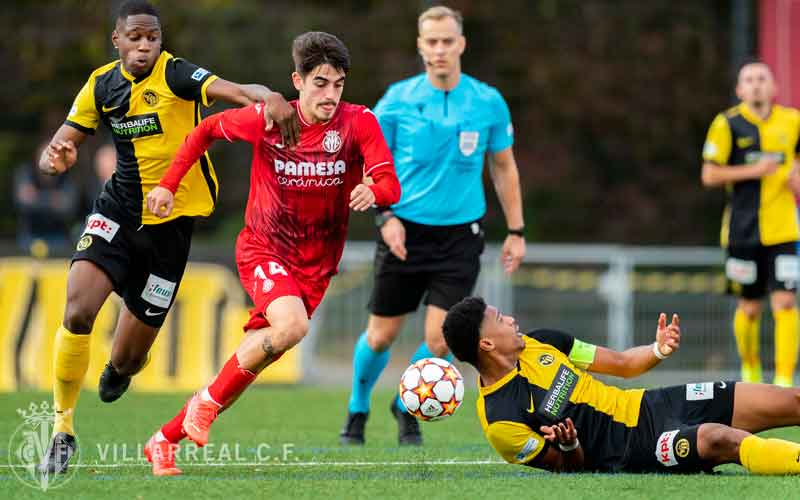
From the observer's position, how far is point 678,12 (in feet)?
64.6

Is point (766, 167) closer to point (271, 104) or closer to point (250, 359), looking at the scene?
point (271, 104)

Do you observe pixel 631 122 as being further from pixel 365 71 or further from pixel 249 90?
pixel 249 90

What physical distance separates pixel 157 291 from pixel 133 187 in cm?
61

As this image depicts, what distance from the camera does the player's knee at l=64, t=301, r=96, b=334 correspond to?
7371 mm

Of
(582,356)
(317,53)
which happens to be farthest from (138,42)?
(582,356)

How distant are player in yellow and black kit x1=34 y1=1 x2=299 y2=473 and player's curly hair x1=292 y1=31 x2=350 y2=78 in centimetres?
40

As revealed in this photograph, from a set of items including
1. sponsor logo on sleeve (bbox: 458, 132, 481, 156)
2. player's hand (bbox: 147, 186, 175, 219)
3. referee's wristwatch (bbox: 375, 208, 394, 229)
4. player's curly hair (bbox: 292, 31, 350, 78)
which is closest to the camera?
player's hand (bbox: 147, 186, 175, 219)

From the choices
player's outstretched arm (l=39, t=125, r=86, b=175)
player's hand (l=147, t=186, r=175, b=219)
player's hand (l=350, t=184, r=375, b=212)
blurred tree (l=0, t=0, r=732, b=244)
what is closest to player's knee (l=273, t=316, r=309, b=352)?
player's hand (l=350, t=184, r=375, b=212)

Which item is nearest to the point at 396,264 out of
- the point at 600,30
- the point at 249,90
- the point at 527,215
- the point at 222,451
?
the point at 222,451

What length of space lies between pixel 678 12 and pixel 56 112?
8898 millimetres

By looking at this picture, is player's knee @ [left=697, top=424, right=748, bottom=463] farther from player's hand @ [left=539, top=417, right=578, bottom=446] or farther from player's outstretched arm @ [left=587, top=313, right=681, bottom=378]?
player's hand @ [left=539, top=417, right=578, bottom=446]

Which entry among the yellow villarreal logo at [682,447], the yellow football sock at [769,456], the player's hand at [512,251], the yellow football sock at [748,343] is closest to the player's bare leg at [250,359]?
the yellow villarreal logo at [682,447]

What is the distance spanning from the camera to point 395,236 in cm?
862

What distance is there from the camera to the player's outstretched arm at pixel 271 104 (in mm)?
6875
